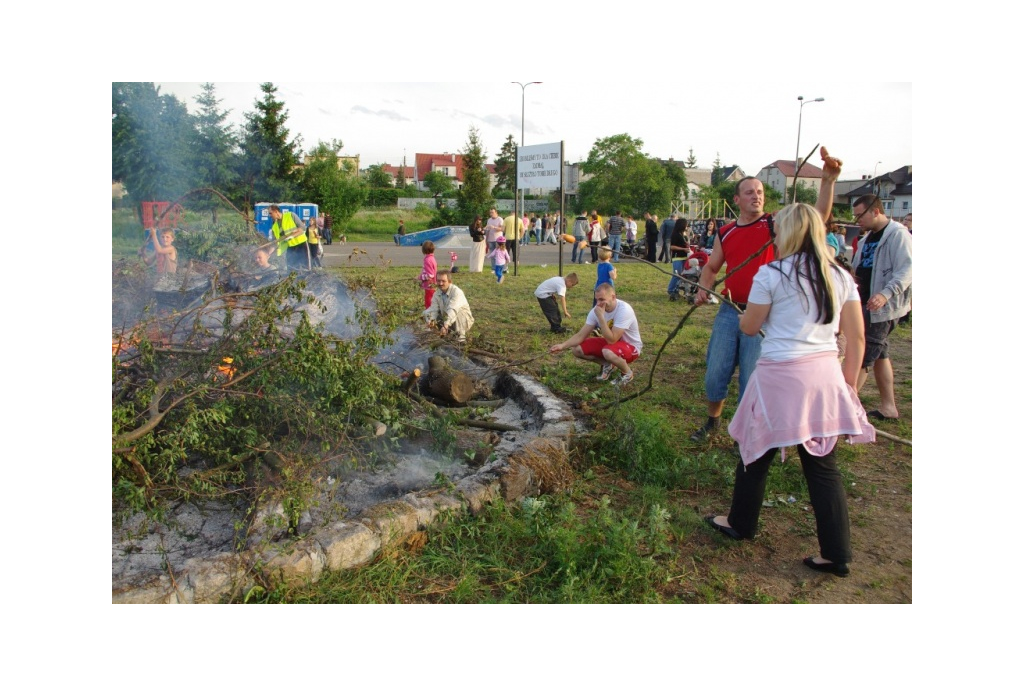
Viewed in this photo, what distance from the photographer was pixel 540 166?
13.1m

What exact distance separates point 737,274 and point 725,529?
5.19ft

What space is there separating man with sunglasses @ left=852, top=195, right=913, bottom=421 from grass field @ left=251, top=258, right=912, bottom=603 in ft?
1.64

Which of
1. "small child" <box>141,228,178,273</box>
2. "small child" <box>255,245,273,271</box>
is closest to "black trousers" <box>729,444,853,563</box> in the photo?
"small child" <box>255,245,273,271</box>

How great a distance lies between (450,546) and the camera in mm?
3154

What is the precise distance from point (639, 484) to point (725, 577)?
3.43 ft

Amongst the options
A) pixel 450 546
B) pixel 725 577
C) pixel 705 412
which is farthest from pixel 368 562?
pixel 705 412

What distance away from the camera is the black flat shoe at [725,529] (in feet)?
10.7

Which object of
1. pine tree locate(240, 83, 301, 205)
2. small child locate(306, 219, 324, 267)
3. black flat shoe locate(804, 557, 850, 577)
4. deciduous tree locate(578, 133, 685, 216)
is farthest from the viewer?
deciduous tree locate(578, 133, 685, 216)

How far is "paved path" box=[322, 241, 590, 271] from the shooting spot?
1748 centimetres

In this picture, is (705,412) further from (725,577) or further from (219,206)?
(219,206)

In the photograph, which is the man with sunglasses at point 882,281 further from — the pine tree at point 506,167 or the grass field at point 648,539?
the pine tree at point 506,167

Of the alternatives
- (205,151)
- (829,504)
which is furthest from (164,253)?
(829,504)

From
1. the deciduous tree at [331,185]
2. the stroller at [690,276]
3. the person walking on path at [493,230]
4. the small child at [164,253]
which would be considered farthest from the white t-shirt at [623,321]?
the person walking on path at [493,230]

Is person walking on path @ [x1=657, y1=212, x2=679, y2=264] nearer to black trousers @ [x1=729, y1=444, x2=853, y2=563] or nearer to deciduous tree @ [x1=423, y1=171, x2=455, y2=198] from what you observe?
deciduous tree @ [x1=423, y1=171, x2=455, y2=198]
